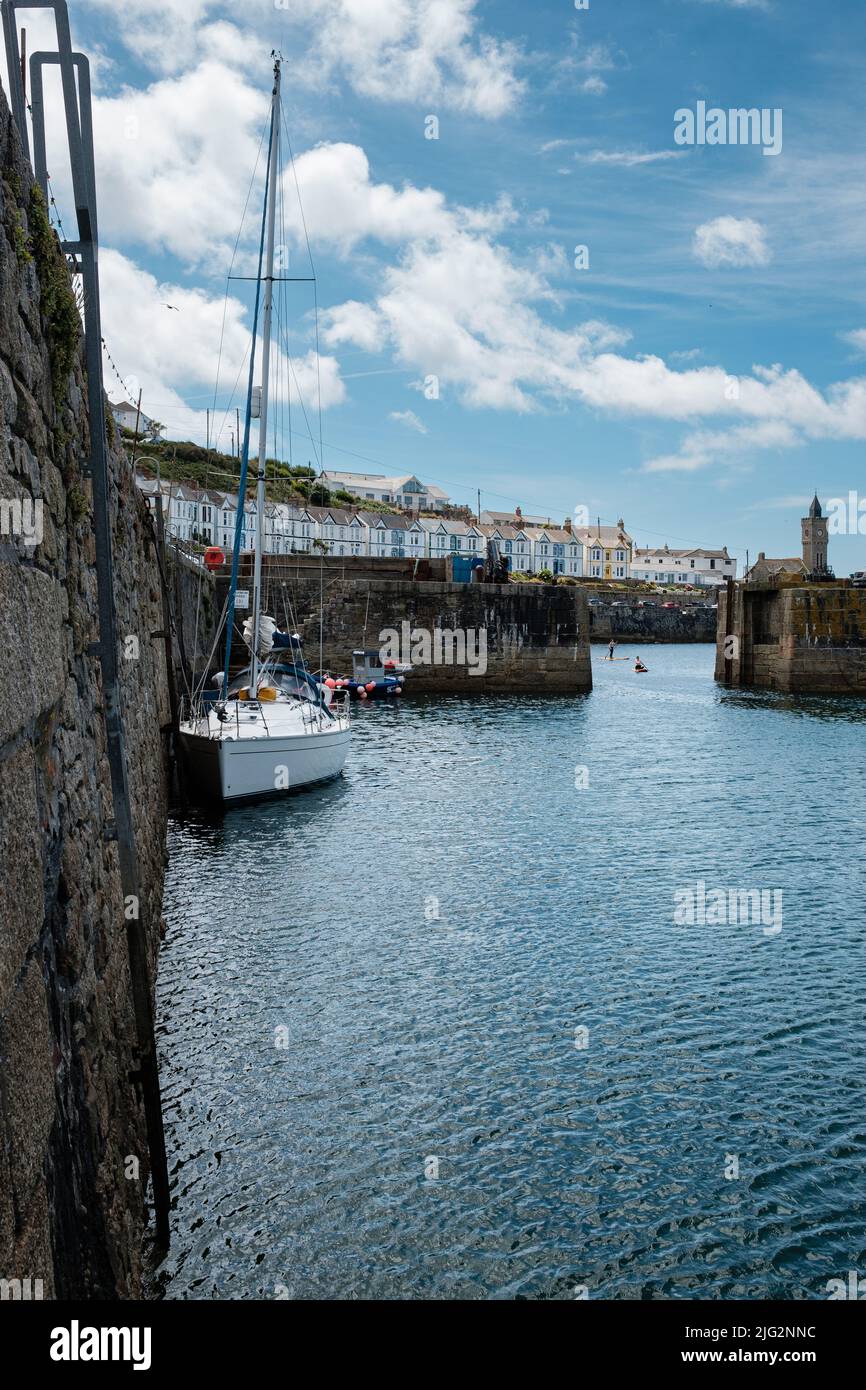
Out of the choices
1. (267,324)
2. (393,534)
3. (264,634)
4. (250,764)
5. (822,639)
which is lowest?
(250,764)

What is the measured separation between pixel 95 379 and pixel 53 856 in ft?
8.37

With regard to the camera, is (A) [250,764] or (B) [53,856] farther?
(A) [250,764]

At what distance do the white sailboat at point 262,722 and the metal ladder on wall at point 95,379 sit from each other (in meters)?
12.8

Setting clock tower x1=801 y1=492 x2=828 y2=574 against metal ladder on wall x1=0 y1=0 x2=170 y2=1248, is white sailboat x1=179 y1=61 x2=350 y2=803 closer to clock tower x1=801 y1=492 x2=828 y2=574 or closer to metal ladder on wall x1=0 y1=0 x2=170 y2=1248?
metal ladder on wall x1=0 y1=0 x2=170 y2=1248

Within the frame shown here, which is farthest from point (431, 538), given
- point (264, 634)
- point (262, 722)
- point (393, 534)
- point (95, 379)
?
point (95, 379)

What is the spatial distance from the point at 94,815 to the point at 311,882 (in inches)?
352

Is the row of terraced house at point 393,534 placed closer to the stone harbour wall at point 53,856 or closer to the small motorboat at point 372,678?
the small motorboat at point 372,678

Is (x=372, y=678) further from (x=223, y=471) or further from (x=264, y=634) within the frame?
(x=223, y=471)

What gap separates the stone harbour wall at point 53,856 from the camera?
3.21m

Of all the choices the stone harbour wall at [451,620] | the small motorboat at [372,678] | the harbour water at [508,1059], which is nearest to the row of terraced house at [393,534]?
the stone harbour wall at [451,620]

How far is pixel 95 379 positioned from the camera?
5.32 meters

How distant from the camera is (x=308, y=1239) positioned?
20.6ft

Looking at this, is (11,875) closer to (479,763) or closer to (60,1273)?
(60,1273)

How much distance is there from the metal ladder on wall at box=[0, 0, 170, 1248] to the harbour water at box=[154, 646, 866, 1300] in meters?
1.09
